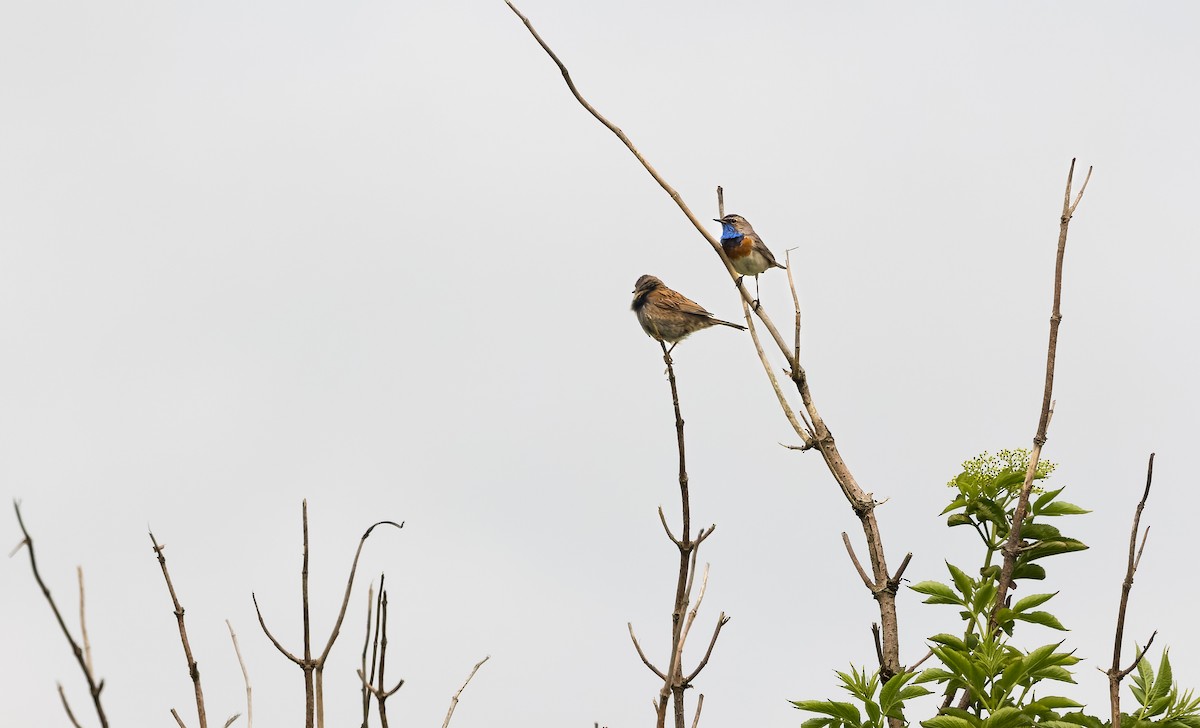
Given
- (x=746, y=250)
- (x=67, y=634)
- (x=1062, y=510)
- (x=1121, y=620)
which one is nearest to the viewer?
(x=67, y=634)

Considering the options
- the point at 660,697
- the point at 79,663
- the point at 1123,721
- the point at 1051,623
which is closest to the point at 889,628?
the point at 1051,623

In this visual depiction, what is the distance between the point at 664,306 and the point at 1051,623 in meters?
10.2

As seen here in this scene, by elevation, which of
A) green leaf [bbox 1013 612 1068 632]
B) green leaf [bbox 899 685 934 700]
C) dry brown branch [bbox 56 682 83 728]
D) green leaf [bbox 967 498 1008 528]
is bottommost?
dry brown branch [bbox 56 682 83 728]

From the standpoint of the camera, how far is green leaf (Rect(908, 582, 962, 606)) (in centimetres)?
470

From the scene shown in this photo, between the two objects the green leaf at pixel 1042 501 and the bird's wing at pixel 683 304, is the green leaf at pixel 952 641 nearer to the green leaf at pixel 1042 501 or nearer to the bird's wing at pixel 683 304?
the green leaf at pixel 1042 501

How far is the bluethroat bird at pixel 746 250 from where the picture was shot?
14281 millimetres

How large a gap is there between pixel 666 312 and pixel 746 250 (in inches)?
44.0

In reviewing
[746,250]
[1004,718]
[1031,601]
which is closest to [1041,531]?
[1031,601]

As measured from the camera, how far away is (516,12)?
436 cm

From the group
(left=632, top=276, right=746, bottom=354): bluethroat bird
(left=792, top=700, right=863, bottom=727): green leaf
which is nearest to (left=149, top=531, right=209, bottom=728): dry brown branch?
(left=792, top=700, right=863, bottom=727): green leaf

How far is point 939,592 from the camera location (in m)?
4.69

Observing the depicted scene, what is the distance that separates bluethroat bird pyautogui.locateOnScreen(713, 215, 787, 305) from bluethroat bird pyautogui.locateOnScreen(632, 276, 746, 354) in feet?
2.20

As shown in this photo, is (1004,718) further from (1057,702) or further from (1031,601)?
(1031,601)

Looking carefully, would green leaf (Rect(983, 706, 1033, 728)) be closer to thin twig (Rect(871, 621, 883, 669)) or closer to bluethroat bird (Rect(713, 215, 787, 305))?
thin twig (Rect(871, 621, 883, 669))
